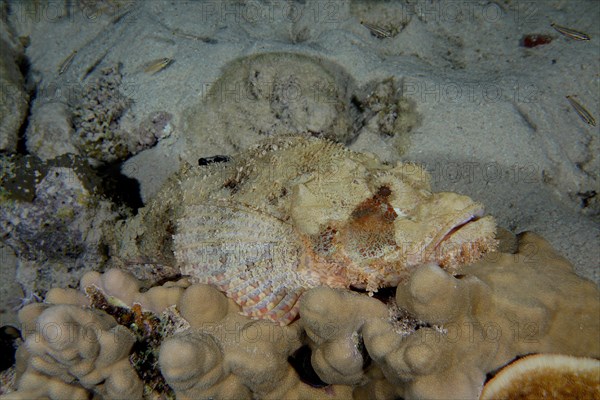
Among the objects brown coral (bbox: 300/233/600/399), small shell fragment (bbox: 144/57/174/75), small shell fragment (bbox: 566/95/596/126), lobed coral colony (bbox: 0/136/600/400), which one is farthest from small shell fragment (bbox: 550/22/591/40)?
small shell fragment (bbox: 144/57/174/75)

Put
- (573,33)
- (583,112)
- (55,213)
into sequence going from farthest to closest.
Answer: (573,33) < (583,112) < (55,213)

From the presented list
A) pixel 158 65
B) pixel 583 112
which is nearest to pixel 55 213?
pixel 158 65

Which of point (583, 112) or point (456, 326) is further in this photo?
point (583, 112)

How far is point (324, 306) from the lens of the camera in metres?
2.24

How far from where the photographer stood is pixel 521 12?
730cm

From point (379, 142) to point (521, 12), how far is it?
15.0 feet

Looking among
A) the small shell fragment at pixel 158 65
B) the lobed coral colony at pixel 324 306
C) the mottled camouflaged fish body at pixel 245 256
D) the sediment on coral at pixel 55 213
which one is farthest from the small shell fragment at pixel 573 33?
the sediment on coral at pixel 55 213

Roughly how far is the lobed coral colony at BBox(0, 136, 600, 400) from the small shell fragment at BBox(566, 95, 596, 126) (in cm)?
367

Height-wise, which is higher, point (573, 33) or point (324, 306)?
point (573, 33)

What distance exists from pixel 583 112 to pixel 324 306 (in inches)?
216

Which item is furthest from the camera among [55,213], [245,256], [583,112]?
[583,112]

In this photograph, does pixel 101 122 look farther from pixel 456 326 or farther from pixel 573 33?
pixel 573 33

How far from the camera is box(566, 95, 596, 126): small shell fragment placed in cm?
539

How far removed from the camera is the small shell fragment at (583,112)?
17.7ft
